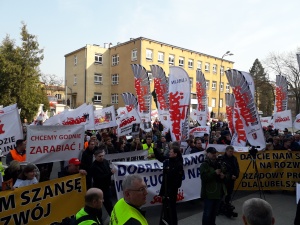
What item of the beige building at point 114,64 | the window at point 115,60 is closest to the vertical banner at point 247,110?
the beige building at point 114,64

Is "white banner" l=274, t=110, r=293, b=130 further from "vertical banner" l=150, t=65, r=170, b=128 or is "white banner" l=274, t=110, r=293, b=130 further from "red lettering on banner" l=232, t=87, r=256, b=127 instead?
A: "red lettering on banner" l=232, t=87, r=256, b=127

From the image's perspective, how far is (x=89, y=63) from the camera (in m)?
46.6

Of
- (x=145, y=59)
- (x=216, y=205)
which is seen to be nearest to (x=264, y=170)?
(x=216, y=205)

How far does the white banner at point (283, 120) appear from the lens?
15.4 m

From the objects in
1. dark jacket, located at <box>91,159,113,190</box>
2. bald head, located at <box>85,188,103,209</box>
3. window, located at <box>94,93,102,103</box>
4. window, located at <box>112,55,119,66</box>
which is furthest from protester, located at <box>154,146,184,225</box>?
window, located at <box>112,55,119,66</box>

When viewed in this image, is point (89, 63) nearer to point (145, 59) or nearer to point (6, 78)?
point (145, 59)

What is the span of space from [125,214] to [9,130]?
6148 millimetres

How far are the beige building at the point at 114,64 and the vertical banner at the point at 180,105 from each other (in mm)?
34171

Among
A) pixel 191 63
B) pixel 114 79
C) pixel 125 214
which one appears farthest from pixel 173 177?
pixel 191 63

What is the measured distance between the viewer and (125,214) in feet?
7.89

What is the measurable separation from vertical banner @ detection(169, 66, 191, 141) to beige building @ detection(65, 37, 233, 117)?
34.2m

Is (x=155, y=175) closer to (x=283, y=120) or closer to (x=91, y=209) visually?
(x=91, y=209)

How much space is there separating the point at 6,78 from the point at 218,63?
4096cm

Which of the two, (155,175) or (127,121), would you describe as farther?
(127,121)
